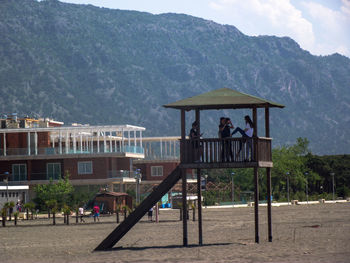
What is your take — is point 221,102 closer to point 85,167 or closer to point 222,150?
point 222,150

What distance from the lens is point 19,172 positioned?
93.9 metres

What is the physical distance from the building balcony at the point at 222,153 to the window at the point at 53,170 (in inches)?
2559

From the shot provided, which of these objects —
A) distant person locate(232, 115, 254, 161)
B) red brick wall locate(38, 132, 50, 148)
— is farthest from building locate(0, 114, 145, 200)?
distant person locate(232, 115, 254, 161)

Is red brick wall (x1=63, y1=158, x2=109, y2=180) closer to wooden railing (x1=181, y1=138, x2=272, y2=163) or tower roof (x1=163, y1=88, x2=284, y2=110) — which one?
tower roof (x1=163, y1=88, x2=284, y2=110)

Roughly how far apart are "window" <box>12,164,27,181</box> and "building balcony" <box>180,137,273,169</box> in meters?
66.5

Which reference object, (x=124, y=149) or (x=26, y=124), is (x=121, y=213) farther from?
(x=26, y=124)

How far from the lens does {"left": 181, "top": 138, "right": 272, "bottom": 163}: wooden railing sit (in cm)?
2878

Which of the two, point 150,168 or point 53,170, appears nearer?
point 53,170

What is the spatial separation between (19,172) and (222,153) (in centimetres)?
A: 6827

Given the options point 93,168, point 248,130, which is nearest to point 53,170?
point 93,168

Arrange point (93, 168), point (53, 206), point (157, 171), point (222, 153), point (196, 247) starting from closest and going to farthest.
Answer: point (196, 247), point (222, 153), point (53, 206), point (93, 168), point (157, 171)

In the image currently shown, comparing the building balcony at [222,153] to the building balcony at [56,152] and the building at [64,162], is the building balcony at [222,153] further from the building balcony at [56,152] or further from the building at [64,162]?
the building balcony at [56,152]

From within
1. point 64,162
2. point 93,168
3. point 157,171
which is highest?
point 64,162

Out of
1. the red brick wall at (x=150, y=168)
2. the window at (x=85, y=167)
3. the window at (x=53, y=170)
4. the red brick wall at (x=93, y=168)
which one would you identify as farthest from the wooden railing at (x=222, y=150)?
the red brick wall at (x=150, y=168)
